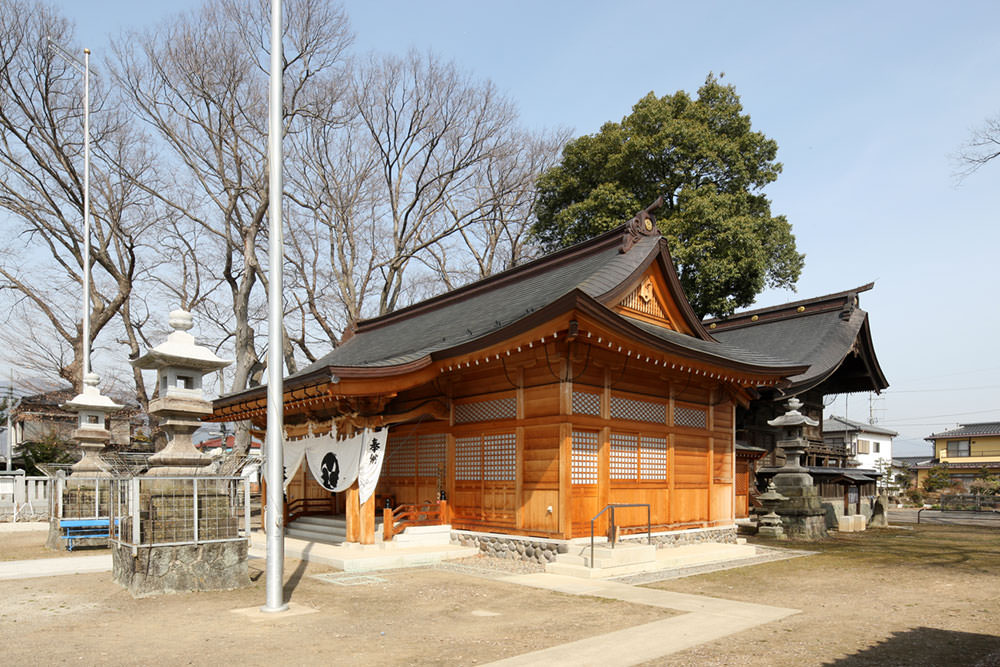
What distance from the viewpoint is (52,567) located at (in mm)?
12414

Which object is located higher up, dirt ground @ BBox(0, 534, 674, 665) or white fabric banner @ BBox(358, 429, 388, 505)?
white fabric banner @ BBox(358, 429, 388, 505)

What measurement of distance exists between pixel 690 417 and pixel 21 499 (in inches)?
871

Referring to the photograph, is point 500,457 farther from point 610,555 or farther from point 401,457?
point 401,457

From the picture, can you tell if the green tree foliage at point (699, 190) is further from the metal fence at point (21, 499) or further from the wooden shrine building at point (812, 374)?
the metal fence at point (21, 499)

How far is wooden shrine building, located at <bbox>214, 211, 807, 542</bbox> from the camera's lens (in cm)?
1238

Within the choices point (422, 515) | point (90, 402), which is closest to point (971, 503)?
point (422, 515)

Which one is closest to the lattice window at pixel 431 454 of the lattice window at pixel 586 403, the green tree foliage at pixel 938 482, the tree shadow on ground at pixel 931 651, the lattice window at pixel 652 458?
the lattice window at pixel 586 403

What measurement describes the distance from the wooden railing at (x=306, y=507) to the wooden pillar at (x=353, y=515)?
446 cm

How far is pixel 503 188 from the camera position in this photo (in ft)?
111

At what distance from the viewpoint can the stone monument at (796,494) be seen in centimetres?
1827

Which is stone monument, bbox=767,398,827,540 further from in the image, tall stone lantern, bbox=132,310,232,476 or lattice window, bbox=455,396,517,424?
tall stone lantern, bbox=132,310,232,476

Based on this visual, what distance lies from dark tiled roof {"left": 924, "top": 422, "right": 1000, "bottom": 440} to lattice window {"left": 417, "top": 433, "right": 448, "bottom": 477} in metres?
52.6

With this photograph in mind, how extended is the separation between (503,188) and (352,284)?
883 cm

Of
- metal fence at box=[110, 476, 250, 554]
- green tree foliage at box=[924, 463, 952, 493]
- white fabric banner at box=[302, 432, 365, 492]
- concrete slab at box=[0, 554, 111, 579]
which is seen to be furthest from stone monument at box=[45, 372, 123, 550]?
green tree foliage at box=[924, 463, 952, 493]
